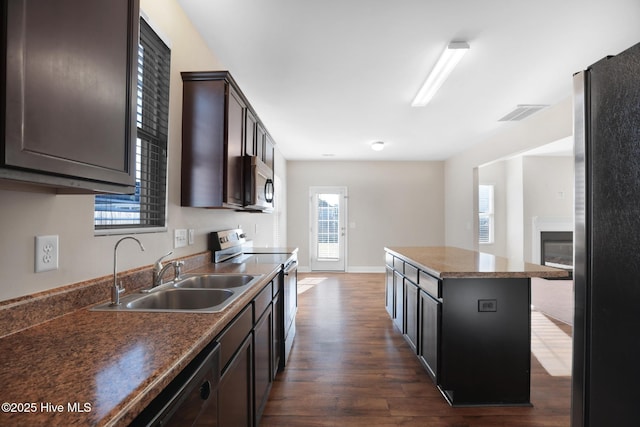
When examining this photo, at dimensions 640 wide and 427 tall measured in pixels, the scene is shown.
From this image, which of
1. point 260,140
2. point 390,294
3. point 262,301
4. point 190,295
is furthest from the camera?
point 390,294

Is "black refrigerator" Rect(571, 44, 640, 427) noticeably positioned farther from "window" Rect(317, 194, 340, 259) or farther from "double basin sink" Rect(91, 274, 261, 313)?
"window" Rect(317, 194, 340, 259)

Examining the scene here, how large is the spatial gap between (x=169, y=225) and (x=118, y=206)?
0.44 m

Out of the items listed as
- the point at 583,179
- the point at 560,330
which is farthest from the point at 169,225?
the point at 560,330

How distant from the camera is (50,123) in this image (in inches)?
29.2

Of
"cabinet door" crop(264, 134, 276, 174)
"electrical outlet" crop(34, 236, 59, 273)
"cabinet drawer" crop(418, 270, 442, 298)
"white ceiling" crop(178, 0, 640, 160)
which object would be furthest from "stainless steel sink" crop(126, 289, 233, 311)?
"cabinet door" crop(264, 134, 276, 174)

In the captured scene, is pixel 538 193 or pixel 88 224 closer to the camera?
pixel 88 224

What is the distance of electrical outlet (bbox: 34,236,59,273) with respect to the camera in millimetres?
1070

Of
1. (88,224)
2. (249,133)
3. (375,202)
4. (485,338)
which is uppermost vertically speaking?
(249,133)

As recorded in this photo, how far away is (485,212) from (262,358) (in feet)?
20.8

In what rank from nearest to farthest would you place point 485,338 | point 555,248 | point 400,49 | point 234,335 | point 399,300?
point 234,335
point 485,338
point 400,49
point 399,300
point 555,248

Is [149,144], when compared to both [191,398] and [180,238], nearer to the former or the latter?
[180,238]

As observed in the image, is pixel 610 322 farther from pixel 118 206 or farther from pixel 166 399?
pixel 118 206

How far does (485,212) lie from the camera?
22.2 ft

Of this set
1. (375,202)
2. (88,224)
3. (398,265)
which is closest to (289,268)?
(398,265)
